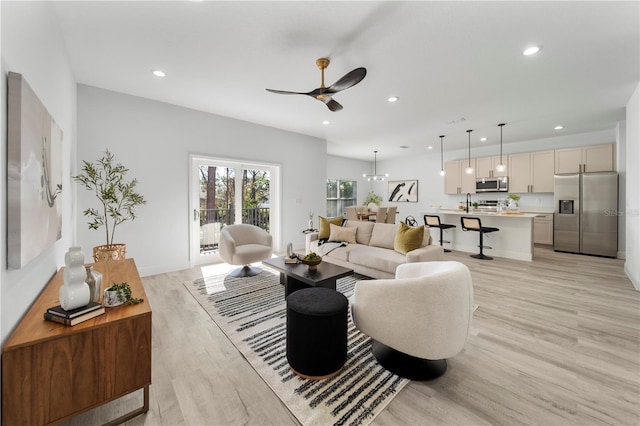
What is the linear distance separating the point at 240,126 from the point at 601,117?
22.3ft

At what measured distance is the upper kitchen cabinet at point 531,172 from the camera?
6.44m

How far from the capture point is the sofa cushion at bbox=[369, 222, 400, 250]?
4.15m

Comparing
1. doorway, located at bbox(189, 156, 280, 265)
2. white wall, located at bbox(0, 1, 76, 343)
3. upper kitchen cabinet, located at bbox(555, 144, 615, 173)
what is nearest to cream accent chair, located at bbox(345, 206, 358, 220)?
doorway, located at bbox(189, 156, 280, 265)

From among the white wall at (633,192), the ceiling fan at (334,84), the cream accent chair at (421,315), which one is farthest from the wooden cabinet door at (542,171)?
the cream accent chair at (421,315)

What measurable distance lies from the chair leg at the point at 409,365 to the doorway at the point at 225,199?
12.5 ft

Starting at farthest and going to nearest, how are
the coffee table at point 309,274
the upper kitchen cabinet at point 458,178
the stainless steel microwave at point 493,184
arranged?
the upper kitchen cabinet at point 458,178 < the stainless steel microwave at point 493,184 < the coffee table at point 309,274

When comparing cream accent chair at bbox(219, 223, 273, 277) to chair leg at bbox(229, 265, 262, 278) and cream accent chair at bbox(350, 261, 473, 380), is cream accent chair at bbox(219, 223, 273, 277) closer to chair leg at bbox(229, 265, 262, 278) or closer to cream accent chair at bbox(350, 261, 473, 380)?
chair leg at bbox(229, 265, 262, 278)

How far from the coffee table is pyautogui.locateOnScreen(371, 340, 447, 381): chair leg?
0.88 meters

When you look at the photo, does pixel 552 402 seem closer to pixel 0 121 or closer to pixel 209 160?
pixel 0 121

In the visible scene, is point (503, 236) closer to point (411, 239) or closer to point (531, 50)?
point (411, 239)

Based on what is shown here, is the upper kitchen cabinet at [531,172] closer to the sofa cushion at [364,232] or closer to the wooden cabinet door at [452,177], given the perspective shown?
the wooden cabinet door at [452,177]

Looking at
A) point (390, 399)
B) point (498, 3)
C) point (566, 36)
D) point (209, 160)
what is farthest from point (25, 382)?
point (566, 36)

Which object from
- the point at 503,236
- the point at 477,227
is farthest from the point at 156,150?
the point at 503,236

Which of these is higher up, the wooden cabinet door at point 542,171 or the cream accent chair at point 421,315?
the wooden cabinet door at point 542,171
